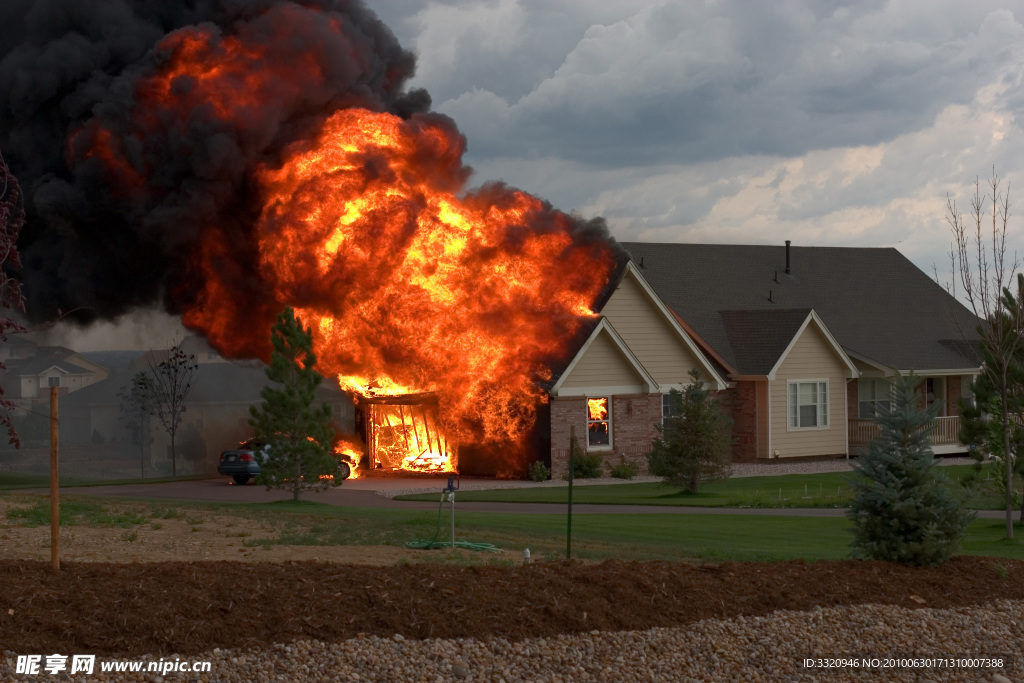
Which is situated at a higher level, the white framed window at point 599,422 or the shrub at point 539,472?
the white framed window at point 599,422

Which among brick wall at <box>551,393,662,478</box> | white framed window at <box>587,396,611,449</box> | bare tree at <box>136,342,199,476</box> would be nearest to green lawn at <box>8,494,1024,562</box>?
brick wall at <box>551,393,662,478</box>

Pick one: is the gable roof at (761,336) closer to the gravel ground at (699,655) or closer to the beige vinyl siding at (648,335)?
the beige vinyl siding at (648,335)

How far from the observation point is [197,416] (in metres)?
47.0

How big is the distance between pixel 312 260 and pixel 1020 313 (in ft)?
55.5

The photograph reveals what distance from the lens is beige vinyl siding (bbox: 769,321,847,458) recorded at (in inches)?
1394

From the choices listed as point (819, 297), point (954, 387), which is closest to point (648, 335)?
point (819, 297)

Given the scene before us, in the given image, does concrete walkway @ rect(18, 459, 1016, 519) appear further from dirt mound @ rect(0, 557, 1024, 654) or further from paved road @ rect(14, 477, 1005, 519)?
dirt mound @ rect(0, 557, 1024, 654)

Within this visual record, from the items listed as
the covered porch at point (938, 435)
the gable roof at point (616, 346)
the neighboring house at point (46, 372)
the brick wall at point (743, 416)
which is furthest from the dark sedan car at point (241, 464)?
the neighboring house at point (46, 372)

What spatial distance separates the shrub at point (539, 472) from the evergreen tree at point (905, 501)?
58.4ft

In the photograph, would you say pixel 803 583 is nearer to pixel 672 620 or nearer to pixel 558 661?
pixel 672 620

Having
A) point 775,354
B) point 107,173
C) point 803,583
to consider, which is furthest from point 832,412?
point 803,583

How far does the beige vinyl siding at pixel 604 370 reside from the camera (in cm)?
3100

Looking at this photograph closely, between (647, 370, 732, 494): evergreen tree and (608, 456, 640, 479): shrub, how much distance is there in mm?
5015

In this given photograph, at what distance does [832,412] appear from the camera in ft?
120
